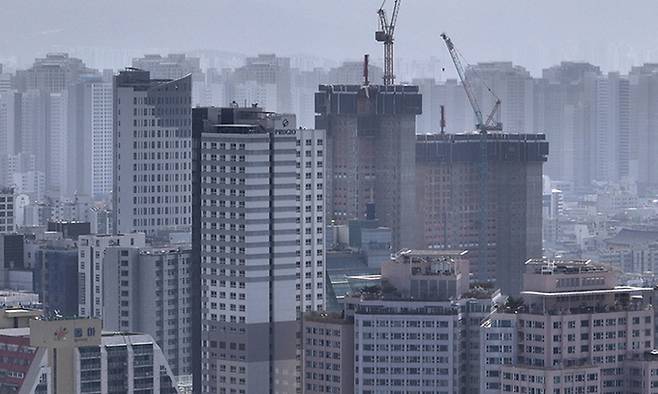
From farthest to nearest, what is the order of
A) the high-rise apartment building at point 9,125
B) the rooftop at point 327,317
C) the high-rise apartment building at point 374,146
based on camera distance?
1. the high-rise apartment building at point 9,125
2. the high-rise apartment building at point 374,146
3. the rooftop at point 327,317

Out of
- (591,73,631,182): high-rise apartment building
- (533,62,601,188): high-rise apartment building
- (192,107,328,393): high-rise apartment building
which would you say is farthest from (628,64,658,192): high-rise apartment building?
(192,107,328,393): high-rise apartment building

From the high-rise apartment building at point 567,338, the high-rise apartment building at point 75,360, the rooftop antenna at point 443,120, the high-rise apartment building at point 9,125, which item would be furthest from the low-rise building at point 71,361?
the high-rise apartment building at point 9,125

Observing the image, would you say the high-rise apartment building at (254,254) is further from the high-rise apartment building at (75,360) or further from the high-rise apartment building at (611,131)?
the high-rise apartment building at (611,131)

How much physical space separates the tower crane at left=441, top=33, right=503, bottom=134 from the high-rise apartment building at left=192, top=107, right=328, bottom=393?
40.5 ft

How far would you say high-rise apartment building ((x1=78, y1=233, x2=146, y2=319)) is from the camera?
31.8m

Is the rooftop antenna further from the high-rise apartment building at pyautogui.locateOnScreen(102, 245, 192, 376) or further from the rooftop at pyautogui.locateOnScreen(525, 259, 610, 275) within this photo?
the rooftop at pyautogui.locateOnScreen(525, 259, 610, 275)

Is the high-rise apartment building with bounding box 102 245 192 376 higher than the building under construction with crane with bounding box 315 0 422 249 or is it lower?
lower

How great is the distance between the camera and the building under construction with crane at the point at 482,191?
37781 mm

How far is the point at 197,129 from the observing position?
2861 centimetres

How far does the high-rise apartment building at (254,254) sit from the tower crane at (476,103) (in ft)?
40.5

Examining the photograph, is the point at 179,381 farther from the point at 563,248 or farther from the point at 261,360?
the point at 563,248

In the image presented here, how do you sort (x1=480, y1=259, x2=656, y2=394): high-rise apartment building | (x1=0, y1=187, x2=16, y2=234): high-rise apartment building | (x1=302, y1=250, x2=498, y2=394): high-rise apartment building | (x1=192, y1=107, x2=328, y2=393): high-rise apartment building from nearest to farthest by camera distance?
(x1=480, y1=259, x2=656, y2=394): high-rise apartment building, (x1=302, y1=250, x2=498, y2=394): high-rise apartment building, (x1=192, y1=107, x2=328, y2=393): high-rise apartment building, (x1=0, y1=187, x2=16, y2=234): high-rise apartment building

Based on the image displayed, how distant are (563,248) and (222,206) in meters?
17.5

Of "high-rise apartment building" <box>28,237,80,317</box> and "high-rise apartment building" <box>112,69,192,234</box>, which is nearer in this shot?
"high-rise apartment building" <box>28,237,80,317</box>
